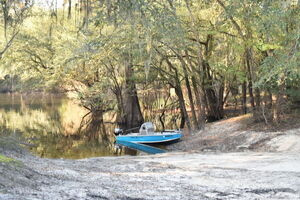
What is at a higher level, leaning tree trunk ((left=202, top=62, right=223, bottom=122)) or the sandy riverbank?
leaning tree trunk ((left=202, top=62, right=223, bottom=122))

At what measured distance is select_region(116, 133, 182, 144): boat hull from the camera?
1889 cm

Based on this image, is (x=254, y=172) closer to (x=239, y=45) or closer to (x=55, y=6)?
(x=55, y=6)

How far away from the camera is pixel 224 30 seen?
17.8m

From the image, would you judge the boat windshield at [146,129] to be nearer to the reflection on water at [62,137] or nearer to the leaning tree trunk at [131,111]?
the reflection on water at [62,137]

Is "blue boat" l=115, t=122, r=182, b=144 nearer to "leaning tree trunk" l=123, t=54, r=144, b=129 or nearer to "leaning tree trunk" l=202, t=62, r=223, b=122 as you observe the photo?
"leaning tree trunk" l=202, t=62, r=223, b=122

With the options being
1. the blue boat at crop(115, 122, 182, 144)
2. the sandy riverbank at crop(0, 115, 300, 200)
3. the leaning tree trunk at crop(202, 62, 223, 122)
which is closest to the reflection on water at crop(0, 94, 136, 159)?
the blue boat at crop(115, 122, 182, 144)

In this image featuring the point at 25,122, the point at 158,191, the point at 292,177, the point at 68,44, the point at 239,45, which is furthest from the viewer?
the point at 25,122

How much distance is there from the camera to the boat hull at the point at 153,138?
1889 cm

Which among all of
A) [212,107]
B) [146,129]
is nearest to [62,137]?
[146,129]

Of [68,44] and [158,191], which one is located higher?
[68,44]

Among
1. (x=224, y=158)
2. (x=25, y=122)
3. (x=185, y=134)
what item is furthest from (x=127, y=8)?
(x=25, y=122)

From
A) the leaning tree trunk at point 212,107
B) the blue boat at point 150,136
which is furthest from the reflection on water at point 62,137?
the leaning tree trunk at point 212,107

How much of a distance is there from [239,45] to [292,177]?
905cm

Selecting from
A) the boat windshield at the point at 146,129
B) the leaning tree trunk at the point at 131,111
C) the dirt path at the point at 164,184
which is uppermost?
the leaning tree trunk at the point at 131,111
